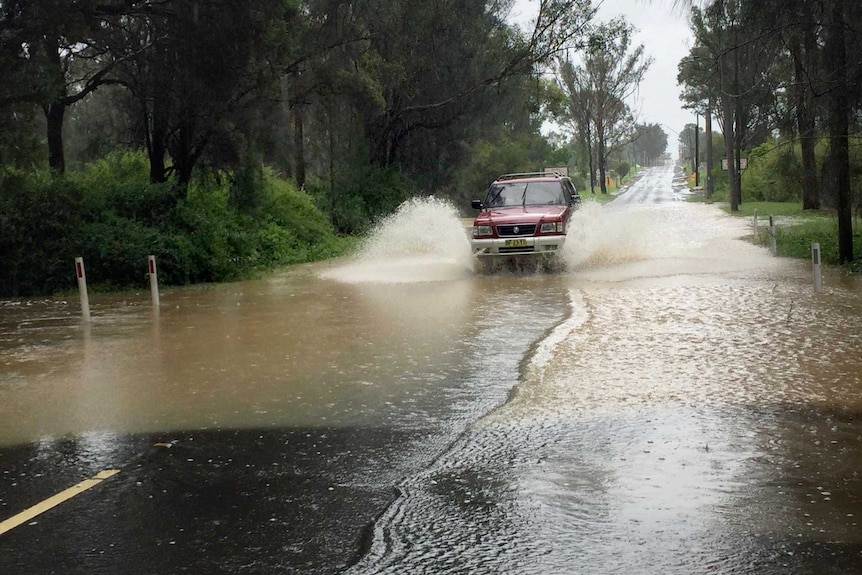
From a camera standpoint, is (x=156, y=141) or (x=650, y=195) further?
(x=650, y=195)

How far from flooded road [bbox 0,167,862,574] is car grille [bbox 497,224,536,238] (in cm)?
394

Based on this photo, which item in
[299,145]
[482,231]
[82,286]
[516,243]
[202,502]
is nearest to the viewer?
[202,502]

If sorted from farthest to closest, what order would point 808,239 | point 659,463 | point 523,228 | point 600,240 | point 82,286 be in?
point 808,239 → point 600,240 → point 523,228 → point 82,286 → point 659,463

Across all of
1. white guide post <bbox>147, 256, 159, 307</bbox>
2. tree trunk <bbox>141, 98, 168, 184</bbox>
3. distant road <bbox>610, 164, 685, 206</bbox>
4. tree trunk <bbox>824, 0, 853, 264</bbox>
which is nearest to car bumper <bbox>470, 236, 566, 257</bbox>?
tree trunk <bbox>824, 0, 853, 264</bbox>

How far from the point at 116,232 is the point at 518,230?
8.37 m

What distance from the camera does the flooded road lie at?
4695 mm

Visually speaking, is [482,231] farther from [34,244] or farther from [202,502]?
[202,502]

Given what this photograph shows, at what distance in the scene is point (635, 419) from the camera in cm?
702

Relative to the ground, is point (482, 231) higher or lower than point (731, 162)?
lower

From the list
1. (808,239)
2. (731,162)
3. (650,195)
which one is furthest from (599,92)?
(808,239)

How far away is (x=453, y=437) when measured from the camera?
6734mm

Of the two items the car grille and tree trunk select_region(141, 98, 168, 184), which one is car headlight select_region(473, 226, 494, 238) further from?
tree trunk select_region(141, 98, 168, 184)

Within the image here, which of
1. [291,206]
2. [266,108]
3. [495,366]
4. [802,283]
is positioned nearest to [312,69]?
[291,206]

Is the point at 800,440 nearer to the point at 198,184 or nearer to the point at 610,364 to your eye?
the point at 610,364
